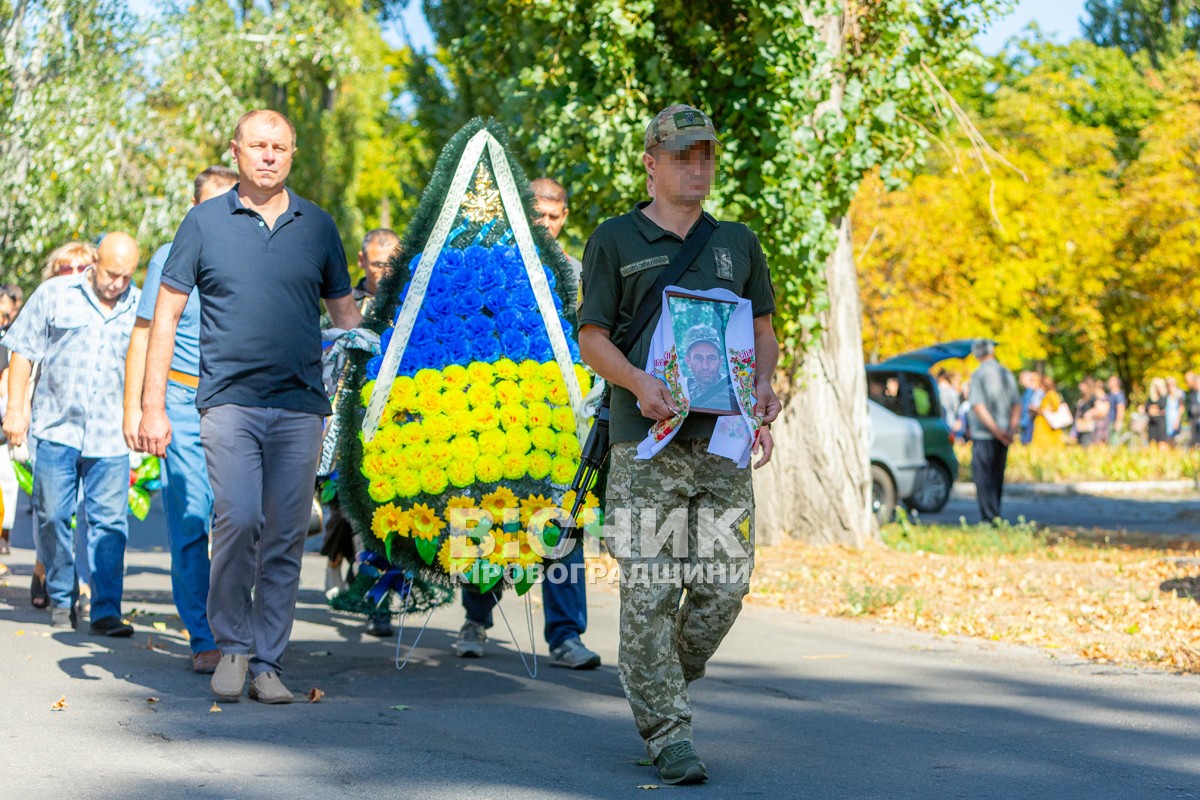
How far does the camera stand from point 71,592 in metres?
8.20

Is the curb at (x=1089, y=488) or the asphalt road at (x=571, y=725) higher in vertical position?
the curb at (x=1089, y=488)

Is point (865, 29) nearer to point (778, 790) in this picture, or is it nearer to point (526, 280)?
point (526, 280)

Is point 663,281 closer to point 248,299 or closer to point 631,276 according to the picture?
point 631,276

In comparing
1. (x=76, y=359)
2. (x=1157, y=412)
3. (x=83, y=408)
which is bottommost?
(x=83, y=408)

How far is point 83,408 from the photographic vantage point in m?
7.82

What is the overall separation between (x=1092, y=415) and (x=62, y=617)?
26.5 m

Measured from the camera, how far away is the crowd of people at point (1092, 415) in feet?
94.9

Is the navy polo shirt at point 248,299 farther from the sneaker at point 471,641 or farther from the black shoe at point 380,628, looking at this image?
the black shoe at point 380,628

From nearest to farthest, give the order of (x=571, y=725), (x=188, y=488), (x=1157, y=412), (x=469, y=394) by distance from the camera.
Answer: (x=571, y=725), (x=469, y=394), (x=188, y=488), (x=1157, y=412)

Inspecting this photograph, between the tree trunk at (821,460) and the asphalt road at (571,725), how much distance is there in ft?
13.2

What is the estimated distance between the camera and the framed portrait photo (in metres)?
4.76

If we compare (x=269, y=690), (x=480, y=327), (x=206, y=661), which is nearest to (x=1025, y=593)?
(x=480, y=327)

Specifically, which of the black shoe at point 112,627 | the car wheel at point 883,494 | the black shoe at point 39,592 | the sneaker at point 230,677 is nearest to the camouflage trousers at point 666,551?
the sneaker at point 230,677

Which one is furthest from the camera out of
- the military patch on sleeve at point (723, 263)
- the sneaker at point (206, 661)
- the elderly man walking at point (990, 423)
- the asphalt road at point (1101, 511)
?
the asphalt road at point (1101, 511)
